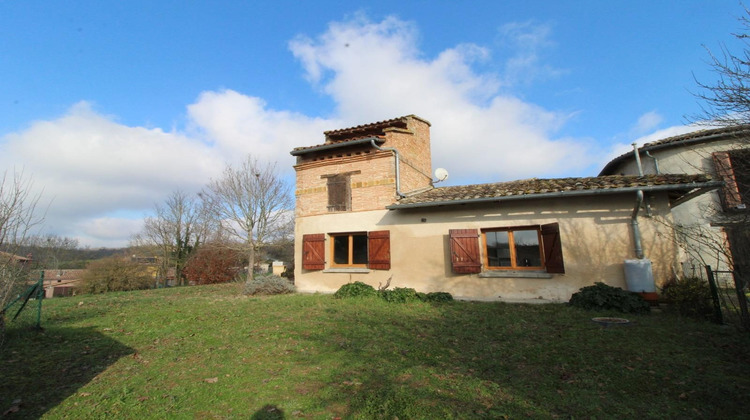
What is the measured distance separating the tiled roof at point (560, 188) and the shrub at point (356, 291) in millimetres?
2491

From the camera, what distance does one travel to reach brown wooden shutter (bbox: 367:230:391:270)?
383 inches

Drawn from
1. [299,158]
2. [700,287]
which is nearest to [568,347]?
[700,287]

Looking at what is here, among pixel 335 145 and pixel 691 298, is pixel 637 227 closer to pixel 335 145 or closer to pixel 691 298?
pixel 691 298

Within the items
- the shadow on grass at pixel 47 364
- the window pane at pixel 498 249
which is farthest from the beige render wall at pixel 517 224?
the shadow on grass at pixel 47 364

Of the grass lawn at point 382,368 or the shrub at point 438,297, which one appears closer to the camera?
the grass lawn at point 382,368

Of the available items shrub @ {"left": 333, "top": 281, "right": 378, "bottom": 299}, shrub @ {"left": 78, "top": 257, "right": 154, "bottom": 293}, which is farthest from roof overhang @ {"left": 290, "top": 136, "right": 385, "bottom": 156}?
shrub @ {"left": 78, "top": 257, "right": 154, "bottom": 293}

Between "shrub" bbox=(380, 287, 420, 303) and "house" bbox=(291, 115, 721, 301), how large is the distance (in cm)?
67

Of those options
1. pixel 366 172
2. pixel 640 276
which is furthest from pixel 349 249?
pixel 640 276

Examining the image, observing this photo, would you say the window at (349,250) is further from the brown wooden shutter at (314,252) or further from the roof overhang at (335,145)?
the roof overhang at (335,145)

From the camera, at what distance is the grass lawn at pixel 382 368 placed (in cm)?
302

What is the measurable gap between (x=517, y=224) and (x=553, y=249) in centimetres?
105

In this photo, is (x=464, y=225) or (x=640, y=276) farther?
(x=464, y=225)

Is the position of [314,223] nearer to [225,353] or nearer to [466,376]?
[225,353]

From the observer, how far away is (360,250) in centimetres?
1059
